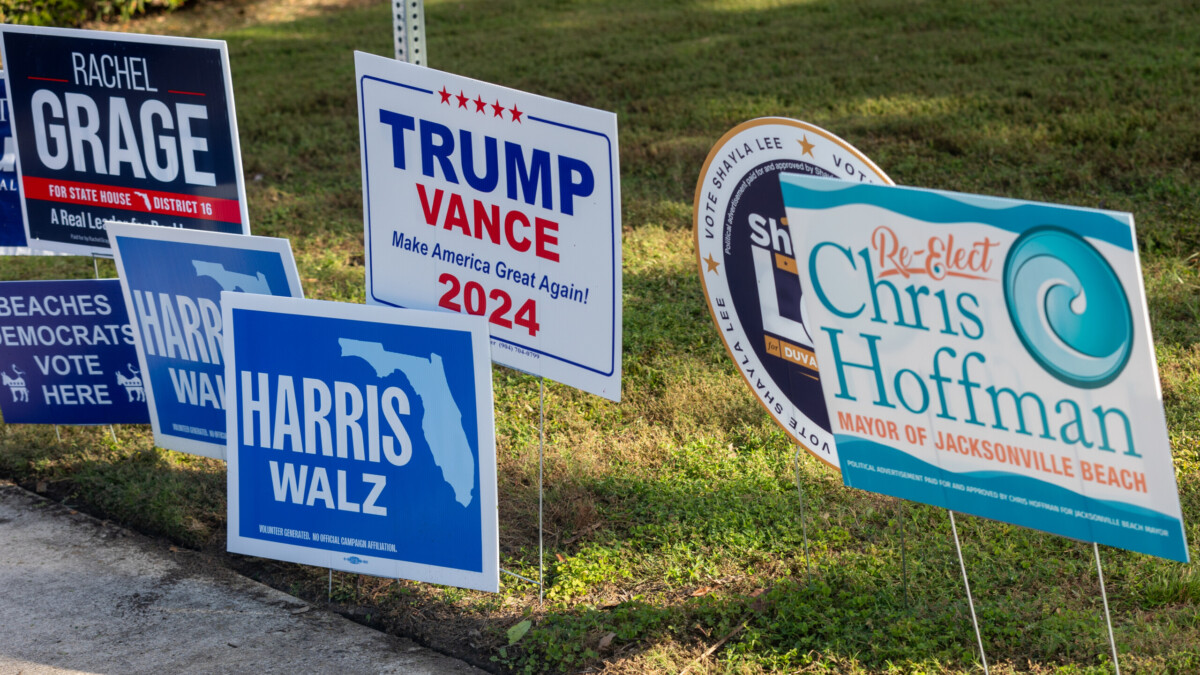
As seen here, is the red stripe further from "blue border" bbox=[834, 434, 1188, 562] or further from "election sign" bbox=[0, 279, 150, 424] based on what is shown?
"blue border" bbox=[834, 434, 1188, 562]

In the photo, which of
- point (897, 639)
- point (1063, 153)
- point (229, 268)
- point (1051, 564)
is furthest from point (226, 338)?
point (1063, 153)

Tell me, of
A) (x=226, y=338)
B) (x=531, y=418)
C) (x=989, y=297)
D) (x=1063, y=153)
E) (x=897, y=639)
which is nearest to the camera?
(x=989, y=297)

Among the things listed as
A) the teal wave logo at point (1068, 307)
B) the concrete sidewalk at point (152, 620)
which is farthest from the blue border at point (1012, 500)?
the concrete sidewalk at point (152, 620)

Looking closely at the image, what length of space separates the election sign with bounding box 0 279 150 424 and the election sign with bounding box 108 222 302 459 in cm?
A: 32

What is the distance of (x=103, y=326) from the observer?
4.38 metres

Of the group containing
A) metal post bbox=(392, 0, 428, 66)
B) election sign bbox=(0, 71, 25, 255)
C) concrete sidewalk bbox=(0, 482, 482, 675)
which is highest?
metal post bbox=(392, 0, 428, 66)

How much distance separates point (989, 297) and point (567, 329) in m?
1.31

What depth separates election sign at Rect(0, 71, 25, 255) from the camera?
5.13 m

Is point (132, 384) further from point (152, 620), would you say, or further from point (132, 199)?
point (152, 620)

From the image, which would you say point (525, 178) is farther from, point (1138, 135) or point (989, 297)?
point (1138, 135)

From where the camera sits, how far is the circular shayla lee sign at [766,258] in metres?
3.12

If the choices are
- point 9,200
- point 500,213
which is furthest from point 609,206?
point 9,200

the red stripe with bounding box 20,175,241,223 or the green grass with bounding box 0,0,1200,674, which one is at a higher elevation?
the red stripe with bounding box 20,175,241,223

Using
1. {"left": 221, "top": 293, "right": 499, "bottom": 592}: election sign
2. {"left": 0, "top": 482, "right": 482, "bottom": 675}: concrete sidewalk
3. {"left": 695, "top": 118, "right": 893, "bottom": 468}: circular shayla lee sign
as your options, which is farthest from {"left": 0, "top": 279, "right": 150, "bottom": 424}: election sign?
{"left": 695, "top": 118, "right": 893, "bottom": 468}: circular shayla lee sign
